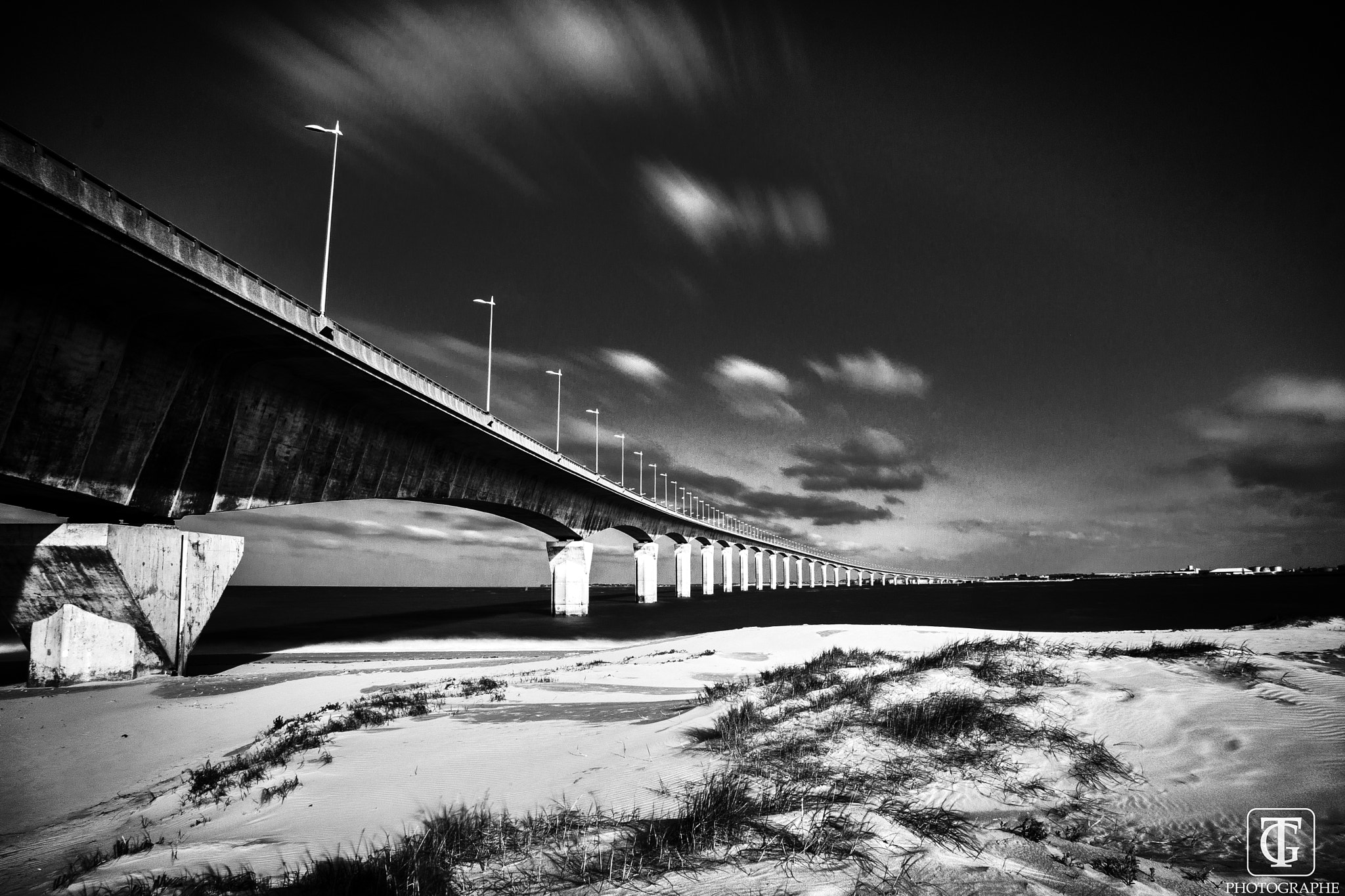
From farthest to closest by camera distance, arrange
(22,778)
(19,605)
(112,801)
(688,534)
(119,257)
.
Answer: (688,534) → (19,605) → (119,257) → (22,778) → (112,801)

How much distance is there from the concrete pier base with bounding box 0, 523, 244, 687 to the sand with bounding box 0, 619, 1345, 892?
456 centimetres

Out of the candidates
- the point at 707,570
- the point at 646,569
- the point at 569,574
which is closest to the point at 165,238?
the point at 569,574

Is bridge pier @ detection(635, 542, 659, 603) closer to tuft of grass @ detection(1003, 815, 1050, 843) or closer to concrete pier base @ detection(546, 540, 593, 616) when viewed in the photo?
concrete pier base @ detection(546, 540, 593, 616)

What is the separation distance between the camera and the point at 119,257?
52.2ft

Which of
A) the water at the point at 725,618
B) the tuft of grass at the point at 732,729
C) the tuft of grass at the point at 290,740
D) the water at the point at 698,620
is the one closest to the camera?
the tuft of grass at the point at 732,729

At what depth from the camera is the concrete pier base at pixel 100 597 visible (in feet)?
59.1

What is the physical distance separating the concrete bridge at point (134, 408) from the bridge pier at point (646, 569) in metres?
65.9

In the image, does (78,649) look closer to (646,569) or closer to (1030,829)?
(1030,829)

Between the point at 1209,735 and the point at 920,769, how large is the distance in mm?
2838

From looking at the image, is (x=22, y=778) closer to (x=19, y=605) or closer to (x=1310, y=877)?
(x=19, y=605)

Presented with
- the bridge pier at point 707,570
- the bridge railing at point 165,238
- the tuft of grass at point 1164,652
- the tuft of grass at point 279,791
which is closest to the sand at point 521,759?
the tuft of grass at point 279,791

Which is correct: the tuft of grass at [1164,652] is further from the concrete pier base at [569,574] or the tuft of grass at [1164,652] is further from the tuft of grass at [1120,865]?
the concrete pier base at [569,574]

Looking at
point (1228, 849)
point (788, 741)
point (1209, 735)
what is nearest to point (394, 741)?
point (788, 741)

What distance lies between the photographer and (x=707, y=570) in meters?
123
